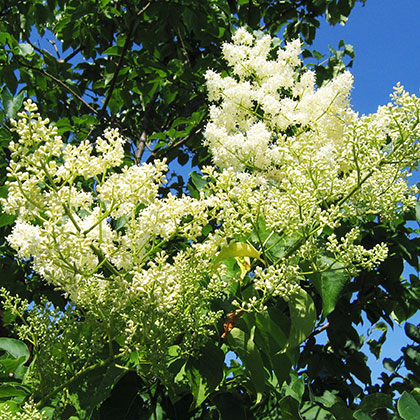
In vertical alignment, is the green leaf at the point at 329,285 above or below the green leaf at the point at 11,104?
below

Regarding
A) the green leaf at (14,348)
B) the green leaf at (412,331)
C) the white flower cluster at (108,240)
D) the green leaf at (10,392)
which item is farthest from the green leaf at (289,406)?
the green leaf at (412,331)

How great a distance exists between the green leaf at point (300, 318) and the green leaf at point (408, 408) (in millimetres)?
424

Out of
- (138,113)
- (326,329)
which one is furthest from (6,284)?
(138,113)

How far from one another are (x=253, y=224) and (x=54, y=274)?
0.45 metres

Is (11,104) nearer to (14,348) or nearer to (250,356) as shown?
(14,348)

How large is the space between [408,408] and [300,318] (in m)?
0.48

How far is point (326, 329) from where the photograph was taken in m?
2.03

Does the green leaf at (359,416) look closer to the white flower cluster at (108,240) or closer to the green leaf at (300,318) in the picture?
the green leaf at (300,318)

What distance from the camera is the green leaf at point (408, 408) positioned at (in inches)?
51.8

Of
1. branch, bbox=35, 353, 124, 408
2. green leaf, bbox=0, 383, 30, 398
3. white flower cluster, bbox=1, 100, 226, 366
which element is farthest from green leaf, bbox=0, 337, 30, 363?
white flower cluster, bbox=1, 100, 226, 366

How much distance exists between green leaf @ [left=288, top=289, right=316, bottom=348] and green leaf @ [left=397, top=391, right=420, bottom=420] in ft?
1.39

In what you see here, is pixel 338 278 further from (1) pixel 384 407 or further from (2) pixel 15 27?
(2) pixel 15 27

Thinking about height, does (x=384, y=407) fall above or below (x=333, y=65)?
below

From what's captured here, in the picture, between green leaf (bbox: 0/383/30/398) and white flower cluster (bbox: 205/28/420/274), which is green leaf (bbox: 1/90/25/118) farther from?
green leaf (bbox: 0/383/30/398)
